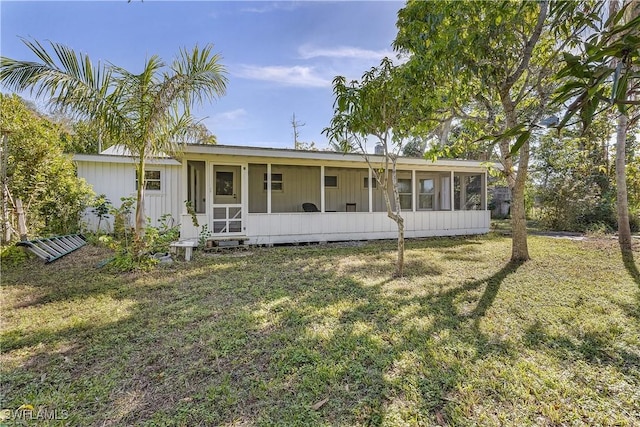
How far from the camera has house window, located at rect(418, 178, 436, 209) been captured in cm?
1167

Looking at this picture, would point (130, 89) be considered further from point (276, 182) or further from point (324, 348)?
point (276, 182)

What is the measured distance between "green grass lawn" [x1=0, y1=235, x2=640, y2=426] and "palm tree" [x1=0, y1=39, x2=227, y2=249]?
2.42m

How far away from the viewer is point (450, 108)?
20.3ft

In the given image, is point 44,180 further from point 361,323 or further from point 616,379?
point 616,379

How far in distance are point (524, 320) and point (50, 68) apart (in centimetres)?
761

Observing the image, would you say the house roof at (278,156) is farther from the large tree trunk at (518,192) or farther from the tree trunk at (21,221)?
the tree trunk at (21,221)

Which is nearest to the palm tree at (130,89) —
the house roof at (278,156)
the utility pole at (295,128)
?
the house roof at (278,156)

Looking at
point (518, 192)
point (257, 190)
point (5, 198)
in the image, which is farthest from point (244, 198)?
point (518, 192)

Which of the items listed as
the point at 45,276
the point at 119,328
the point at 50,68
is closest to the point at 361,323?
the point at 119,328

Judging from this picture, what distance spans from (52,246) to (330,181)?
8.19m

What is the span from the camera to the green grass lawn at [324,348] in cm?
209

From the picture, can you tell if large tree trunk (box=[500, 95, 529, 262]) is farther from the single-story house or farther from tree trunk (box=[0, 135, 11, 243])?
tree trunk (box=[0, 135, 11, 243])

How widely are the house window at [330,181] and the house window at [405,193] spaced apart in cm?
242

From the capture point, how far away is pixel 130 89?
5367mm
